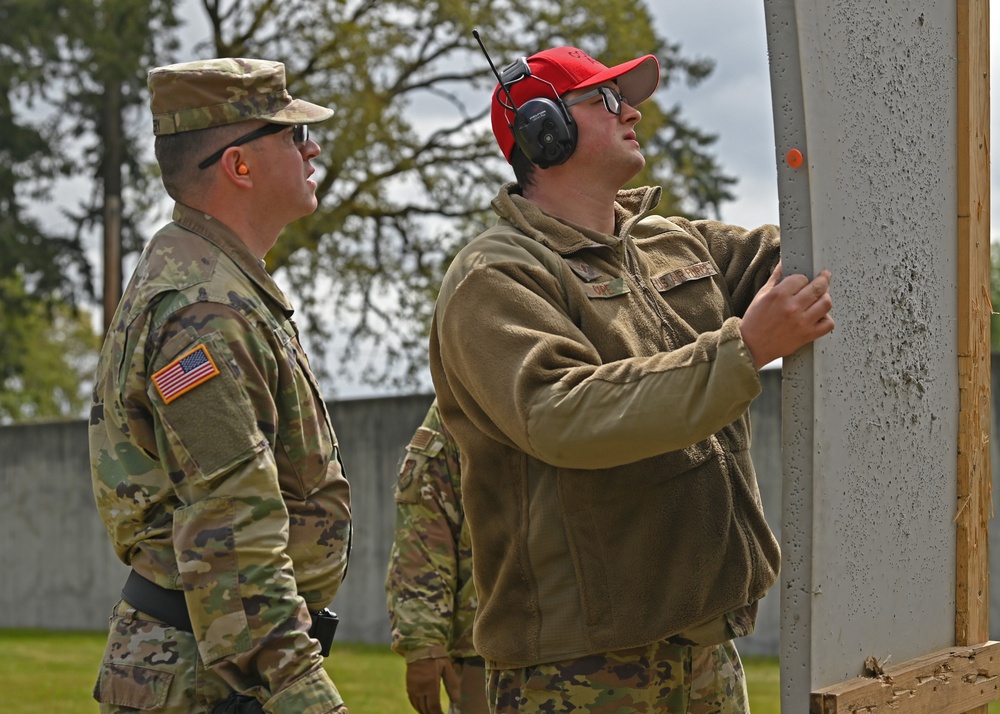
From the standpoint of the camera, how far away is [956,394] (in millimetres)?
3014

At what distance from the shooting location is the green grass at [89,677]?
9320 millimetres

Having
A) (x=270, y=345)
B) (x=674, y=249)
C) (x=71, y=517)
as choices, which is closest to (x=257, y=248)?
(x=270, y=345)

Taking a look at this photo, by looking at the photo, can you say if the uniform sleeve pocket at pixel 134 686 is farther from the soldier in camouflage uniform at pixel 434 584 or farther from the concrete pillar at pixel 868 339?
the soldier in camouflage uniform at pixel 434 584

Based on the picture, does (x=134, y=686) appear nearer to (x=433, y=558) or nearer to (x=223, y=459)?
(x=223, y=459)

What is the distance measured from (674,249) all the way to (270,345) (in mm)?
1094

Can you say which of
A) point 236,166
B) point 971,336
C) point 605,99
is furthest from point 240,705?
point 971,336

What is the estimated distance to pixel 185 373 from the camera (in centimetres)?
264

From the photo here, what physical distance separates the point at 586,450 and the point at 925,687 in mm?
911

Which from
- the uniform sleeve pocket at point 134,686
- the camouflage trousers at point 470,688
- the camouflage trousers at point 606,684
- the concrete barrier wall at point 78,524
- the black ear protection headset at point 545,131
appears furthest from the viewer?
the concrete barrier wall at point 78,524

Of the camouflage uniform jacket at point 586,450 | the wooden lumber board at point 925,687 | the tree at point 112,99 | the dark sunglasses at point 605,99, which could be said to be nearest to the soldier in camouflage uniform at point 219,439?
the camouflage uniform jacket at point 586,450

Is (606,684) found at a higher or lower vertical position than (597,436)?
lower

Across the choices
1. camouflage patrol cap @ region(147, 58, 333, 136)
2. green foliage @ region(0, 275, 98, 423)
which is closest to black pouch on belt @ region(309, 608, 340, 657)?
camouflage patrol cap @ region(147, 58, 333, 136)

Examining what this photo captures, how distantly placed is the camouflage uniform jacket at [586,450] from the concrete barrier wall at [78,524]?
10579 millimetres

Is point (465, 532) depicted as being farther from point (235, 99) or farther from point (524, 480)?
point (235, 99)
